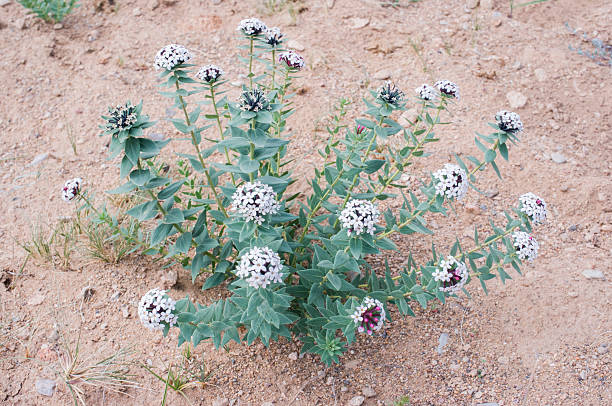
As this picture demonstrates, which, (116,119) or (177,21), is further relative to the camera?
(177,21)

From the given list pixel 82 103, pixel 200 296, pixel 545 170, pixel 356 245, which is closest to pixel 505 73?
pixel 545 170

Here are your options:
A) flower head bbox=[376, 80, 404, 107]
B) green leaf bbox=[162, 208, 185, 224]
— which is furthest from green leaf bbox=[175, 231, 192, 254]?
flower head bbox=[376, 80, 404, 107]

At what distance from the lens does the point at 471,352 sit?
3643mm

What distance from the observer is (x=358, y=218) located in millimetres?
2625

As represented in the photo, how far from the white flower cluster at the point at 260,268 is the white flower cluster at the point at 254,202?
8.3 inches

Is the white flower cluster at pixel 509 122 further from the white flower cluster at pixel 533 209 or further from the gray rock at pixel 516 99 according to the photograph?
the gray rock at pixel 516 99

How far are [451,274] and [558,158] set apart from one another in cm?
318

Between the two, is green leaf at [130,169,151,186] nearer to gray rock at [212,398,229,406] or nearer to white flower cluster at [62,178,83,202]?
white flower cluster at [62,178,83,202]

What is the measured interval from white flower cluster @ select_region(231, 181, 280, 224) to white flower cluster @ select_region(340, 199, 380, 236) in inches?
17.1

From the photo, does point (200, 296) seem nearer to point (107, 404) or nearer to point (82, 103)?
point (107, 404)

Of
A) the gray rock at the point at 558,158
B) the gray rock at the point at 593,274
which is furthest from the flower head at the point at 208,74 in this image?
the gray rock at the point at 558,158

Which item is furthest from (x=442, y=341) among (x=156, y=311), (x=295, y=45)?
(x=295, y=45)

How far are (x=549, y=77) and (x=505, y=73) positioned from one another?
54 centimetres

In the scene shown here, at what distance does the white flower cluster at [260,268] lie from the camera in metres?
2.43
